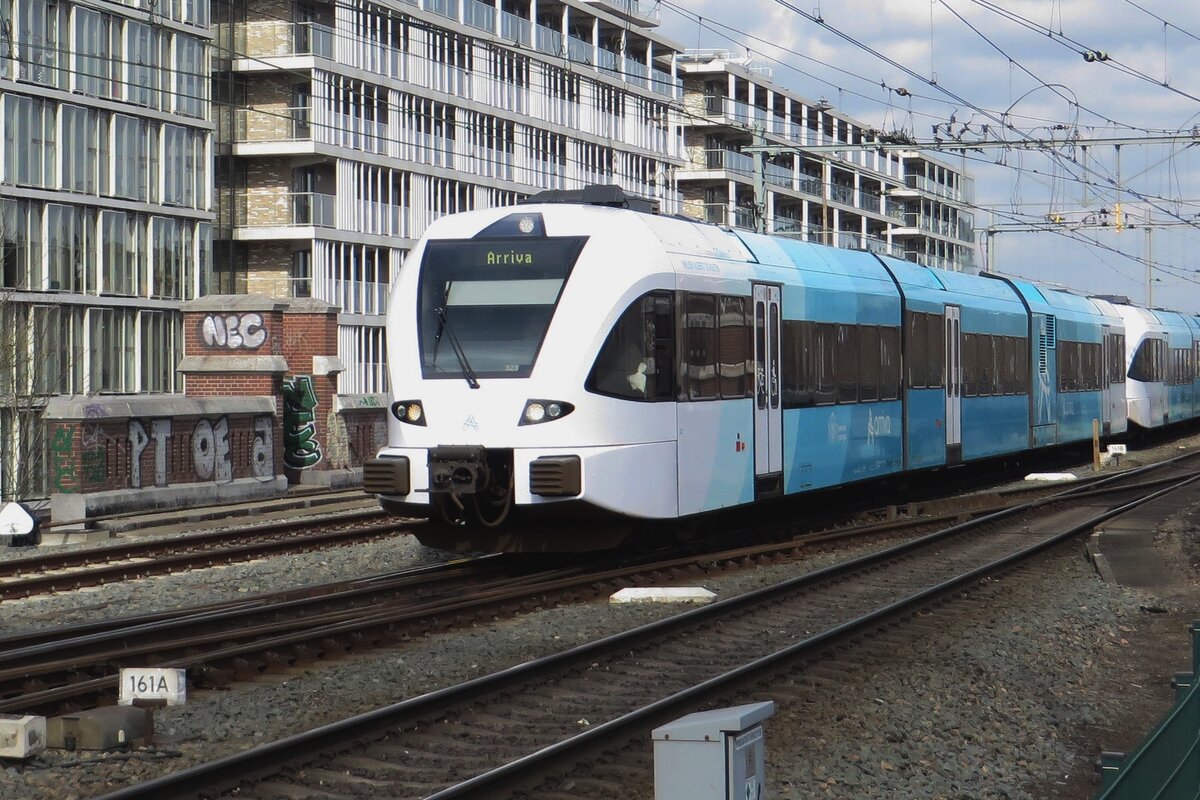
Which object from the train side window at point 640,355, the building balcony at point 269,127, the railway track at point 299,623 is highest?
the building balcony at point 269,127

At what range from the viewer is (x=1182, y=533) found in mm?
19422

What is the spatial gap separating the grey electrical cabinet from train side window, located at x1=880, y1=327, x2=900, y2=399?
1742 centimetres

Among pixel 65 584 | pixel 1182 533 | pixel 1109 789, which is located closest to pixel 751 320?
pixel 1182 533

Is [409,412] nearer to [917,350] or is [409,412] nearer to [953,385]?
[917,350]

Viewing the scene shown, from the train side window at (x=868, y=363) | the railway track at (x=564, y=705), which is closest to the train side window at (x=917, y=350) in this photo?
the train side window at (x=868, y=363)

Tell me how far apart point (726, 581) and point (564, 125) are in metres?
59.2

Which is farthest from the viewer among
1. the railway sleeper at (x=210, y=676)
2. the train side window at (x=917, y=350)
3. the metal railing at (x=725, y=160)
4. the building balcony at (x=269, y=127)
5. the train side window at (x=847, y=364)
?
the metal railing at (x=725, y=160)

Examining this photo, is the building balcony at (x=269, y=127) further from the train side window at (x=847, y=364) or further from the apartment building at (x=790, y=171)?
the train side window at (x=847, y=364)

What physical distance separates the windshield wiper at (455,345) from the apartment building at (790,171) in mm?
57171

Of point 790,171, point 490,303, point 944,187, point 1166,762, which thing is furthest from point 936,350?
point 944,187

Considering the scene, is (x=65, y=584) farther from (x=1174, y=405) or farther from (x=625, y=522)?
(x=1174, y=405)

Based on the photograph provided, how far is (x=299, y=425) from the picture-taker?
1224 inches

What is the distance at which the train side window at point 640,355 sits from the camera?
14.8 metres

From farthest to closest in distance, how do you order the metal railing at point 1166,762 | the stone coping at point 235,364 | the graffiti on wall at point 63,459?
the stone coping at point 235,364 < the graffiti on wall at point 63,459 < the metal railing at point 1166,762
